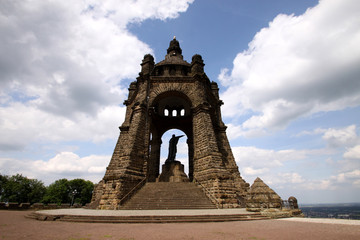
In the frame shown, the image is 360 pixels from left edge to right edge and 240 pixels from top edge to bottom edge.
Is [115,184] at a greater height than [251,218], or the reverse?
[115,184]

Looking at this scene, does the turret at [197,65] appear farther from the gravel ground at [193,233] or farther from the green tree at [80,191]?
the green tree at [80,191]

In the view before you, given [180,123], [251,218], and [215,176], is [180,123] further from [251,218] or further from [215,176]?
[251,218]

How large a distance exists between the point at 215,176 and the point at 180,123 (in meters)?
13.0

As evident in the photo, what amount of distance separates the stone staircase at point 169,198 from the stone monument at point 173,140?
24.8 inches

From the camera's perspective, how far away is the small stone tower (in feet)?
37.6

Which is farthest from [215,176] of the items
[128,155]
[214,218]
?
[128,155]

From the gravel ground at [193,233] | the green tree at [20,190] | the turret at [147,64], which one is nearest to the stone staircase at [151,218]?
the gravel ground at [193,233]

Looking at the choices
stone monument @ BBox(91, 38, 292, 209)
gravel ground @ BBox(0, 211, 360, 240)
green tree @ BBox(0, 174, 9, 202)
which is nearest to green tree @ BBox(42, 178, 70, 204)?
green tree @ BBox(0, 174, 9, 202)

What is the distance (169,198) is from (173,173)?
21.5 feet

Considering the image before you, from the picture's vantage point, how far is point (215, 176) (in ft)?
37.5

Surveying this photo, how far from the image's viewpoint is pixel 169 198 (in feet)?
35.5

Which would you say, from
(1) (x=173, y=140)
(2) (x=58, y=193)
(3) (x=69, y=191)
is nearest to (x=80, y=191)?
(3) (x=69, y=191)

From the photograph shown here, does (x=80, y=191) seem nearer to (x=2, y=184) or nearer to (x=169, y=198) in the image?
(x=2, y=184)

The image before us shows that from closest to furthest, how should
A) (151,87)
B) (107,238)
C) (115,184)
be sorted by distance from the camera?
(107,238)
(115,184)
(151,87)
